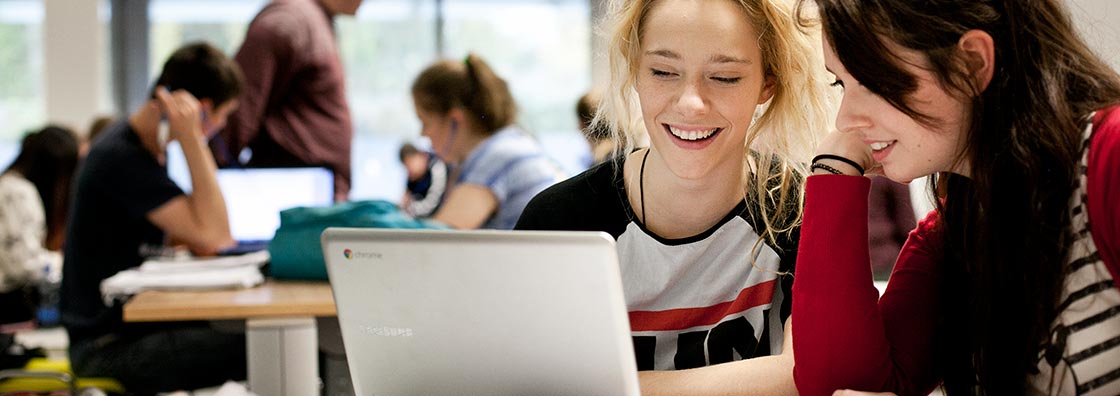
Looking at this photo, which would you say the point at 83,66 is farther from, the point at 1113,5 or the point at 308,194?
the point at 1113,5

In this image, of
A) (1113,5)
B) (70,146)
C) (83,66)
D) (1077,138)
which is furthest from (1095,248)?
(83,66)

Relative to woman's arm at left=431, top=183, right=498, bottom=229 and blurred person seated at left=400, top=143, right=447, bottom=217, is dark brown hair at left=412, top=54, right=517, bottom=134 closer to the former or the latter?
woman's arm at left=431, top=183, right=498, bottom=229

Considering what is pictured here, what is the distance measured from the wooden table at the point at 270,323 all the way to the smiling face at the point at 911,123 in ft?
4.58

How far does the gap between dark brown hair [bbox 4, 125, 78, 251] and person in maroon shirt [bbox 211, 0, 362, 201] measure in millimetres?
1715

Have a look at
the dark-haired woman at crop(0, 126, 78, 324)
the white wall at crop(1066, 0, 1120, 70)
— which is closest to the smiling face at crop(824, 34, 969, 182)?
the white wall at crop(1066, 0, 1120, 70)

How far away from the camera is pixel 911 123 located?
47.3 inches

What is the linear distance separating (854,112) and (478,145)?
85.3 inches

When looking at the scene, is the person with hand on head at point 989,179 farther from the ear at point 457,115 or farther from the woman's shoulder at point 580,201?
the ear at point 457,115

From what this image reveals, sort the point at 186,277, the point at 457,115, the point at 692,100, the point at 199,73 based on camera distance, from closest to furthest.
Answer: the point at 692,100 < the point at 186,277 < the point at 199,73 < the point at 457,115

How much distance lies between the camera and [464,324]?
1.12 metres

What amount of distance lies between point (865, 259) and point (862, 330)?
0.08 m

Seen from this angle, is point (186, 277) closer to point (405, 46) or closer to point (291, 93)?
point (291, 93)

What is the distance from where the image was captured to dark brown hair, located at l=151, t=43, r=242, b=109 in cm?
324

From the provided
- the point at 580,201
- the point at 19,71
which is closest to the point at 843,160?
the point at 580,201
